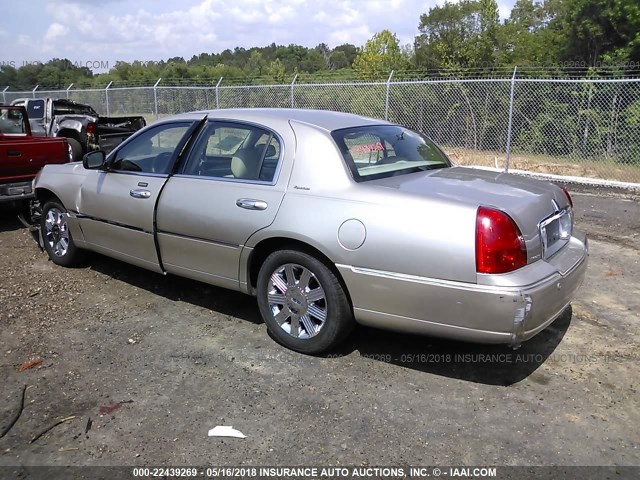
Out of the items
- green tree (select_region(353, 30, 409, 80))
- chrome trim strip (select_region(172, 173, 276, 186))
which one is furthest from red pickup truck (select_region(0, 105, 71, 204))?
green tree (select_region(353, 30, 409, 80))

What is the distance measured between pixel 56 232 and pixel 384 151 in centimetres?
365

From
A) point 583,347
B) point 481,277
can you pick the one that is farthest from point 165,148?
point 583,347

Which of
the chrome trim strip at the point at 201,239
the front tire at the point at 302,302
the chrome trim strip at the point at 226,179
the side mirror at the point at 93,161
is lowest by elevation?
the front tire at the point at 302,302

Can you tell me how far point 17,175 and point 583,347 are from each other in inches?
277

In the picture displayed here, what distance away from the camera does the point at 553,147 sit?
13117 millimetres

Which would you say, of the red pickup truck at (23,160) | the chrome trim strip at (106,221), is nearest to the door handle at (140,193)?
the chrome trim strip at (106,221)

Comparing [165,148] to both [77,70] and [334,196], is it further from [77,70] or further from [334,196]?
[77,70]

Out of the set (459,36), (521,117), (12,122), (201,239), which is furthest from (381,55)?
(201,239)

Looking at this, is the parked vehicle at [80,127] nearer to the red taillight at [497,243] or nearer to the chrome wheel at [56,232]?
the chrome wheel at [56,232]

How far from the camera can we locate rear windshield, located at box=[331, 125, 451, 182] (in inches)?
153

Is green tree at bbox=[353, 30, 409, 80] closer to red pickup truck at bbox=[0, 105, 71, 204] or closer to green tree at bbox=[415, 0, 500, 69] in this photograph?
green tree at bbox=[415, 0, 500, 69]

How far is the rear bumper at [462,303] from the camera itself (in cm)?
312

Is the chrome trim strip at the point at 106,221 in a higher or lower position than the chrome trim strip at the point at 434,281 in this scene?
higher

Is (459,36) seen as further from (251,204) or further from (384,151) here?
(251,204)
